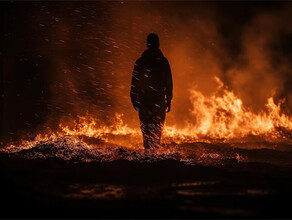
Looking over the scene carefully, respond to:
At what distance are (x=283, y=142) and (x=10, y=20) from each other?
32.5ft

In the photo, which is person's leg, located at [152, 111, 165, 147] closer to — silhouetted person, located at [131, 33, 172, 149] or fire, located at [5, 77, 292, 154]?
silhouetted person, located at [131, 33, 172, 149]

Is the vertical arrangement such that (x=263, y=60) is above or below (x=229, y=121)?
above

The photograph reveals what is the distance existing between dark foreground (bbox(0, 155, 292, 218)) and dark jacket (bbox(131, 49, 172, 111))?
74.9 inches

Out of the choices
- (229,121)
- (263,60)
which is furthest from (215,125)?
(263,60)

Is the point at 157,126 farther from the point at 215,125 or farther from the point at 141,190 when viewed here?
the point at 215,125

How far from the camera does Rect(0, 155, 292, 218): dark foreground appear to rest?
389 cm

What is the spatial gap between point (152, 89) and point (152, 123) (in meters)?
0.74

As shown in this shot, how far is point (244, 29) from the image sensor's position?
14.4 meters

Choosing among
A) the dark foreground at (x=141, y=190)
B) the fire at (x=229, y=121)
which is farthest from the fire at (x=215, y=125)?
the dark foreground at (x=141, y=190)

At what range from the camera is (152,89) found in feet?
26.7

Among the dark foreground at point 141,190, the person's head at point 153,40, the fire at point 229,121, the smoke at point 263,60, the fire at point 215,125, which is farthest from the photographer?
the smoke at point 263,60

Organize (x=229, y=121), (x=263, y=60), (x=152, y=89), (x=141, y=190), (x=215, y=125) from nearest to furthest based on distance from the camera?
1. (x=141, y=190)
2. (x=152, y=89)
3. (x=215, y=125)
4. (x=229, y=121)
5. (x=263, y=60)

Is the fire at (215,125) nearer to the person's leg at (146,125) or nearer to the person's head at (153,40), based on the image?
the person's leg at (146,125)

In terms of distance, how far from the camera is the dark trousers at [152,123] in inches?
321
